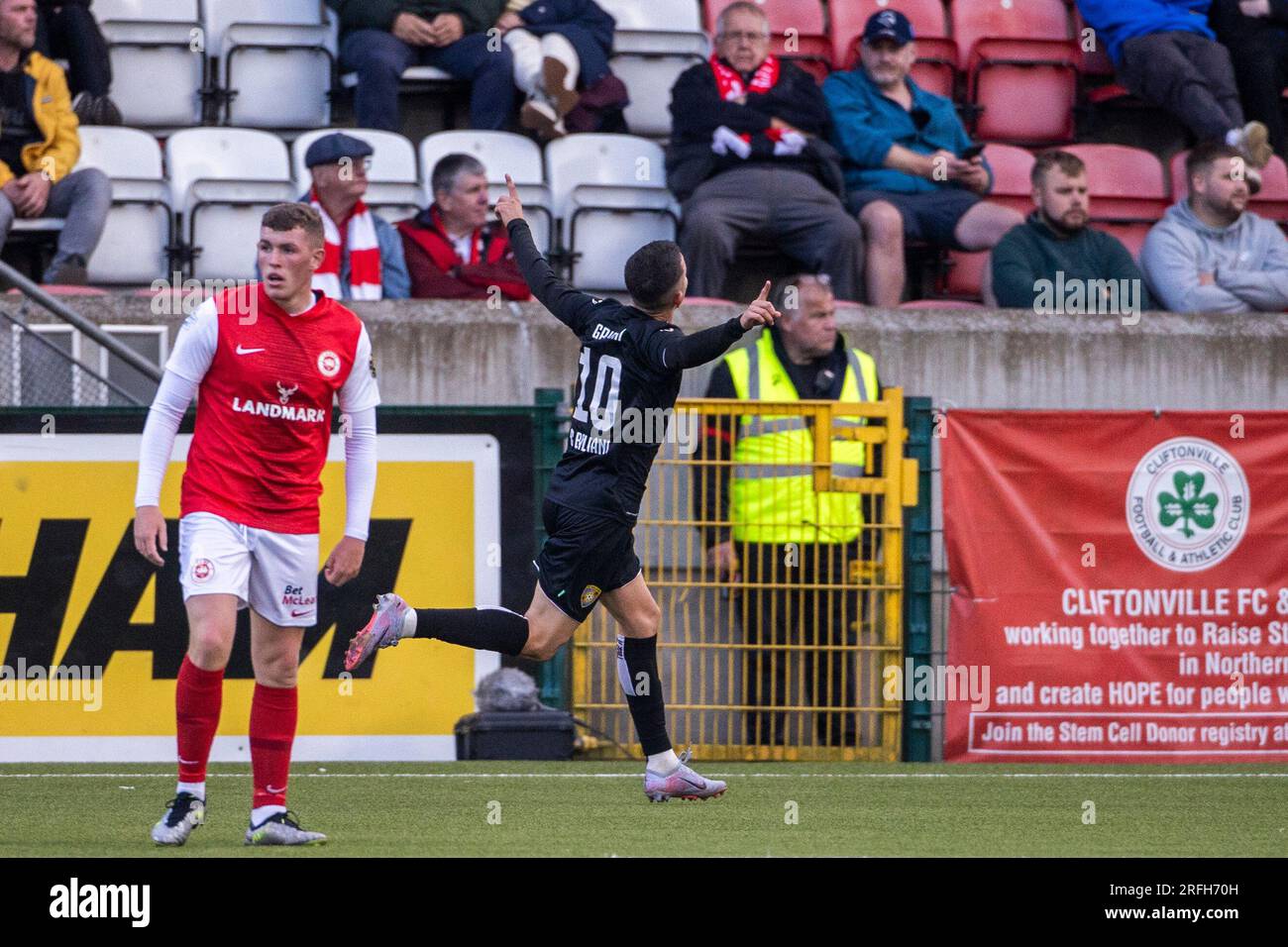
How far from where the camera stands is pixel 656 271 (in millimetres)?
7160

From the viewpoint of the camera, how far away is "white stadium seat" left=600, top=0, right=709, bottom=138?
1309 cm

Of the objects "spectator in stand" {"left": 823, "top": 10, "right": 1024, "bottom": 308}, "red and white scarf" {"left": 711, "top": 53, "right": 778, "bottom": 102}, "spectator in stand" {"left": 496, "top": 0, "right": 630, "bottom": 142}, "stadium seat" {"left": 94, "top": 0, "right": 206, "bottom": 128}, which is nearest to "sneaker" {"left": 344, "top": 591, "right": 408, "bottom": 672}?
"spectator in stand" {"left": 823, "top": 10, "right": 1024, "bottom": 308}

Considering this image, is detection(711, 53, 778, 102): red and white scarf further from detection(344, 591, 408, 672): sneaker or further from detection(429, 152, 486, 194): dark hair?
detection(344, 591, 408, 672): sneaker

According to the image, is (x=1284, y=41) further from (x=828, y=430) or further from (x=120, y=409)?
(x=120, y=409)

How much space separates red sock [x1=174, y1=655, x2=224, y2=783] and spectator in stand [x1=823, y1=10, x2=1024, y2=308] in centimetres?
643

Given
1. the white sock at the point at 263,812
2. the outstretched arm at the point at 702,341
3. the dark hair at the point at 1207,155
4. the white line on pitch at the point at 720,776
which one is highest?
the dark hair at the point at 1207,155

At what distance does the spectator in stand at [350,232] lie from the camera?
35.0ft

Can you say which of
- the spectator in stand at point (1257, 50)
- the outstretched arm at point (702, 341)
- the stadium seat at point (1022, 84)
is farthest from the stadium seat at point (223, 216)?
the spectator in stand at point (1257, 50)

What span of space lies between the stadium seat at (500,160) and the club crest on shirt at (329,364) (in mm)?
5569

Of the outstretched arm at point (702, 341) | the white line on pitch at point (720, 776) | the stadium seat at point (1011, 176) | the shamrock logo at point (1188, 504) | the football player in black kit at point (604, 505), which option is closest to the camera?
the outstretched arm at point (702, 341)

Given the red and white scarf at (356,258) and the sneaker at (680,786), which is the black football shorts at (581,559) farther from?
the red and white scarf at (356,258)

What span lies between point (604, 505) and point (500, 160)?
5.28 metres

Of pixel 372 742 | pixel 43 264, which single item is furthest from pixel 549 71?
pixel 372 742

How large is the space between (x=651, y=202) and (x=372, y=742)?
12.9ft
